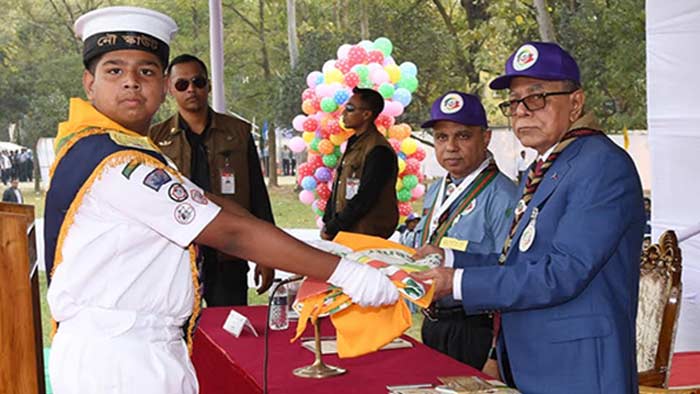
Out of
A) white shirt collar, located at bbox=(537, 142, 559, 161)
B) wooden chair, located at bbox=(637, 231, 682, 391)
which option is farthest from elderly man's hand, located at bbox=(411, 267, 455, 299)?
wooden chair, located at bbox=(637, 231, 682, 391)

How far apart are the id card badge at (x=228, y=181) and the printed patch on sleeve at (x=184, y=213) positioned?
9.85ft

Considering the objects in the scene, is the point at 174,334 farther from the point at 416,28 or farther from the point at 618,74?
the point at 416,28

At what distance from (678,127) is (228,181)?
94.3 inches

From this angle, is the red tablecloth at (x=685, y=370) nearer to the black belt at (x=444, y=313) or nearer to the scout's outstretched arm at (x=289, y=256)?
the black belt at (x=444, y=313)

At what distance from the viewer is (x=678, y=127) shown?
4.48m

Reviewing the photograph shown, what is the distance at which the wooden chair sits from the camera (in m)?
3.16

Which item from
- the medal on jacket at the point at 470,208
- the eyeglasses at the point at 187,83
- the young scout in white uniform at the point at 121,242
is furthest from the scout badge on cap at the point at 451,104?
the young scout in white uniform at the point at 121,242

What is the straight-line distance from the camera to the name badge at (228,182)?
4691 millimetres

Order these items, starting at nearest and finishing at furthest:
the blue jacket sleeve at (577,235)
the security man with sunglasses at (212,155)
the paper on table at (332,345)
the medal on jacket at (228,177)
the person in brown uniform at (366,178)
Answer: the blue jacket sleeve at (577,235) → the paper on table at (332,345) → the security man with sunglasses at (212,155) → the medal on jacket at (228,177) → the person in brown uniform at (366,178)

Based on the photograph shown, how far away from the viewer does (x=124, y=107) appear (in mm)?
1836

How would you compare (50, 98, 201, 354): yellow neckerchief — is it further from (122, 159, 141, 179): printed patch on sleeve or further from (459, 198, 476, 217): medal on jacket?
(459, 198, 476, 217): medal on jacket

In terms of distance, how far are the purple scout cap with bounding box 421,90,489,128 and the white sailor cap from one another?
184 centimetres

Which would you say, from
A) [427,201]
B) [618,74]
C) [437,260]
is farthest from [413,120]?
[437,260]

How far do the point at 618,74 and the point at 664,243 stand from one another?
337 inches
